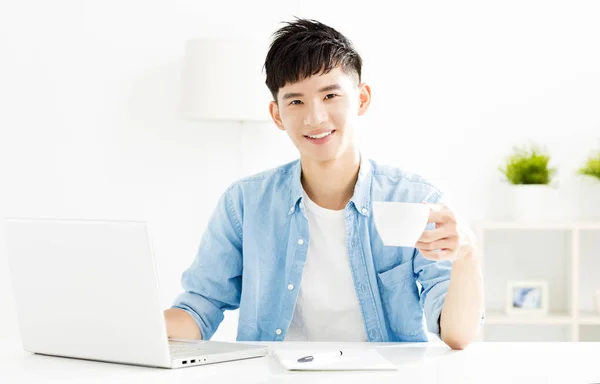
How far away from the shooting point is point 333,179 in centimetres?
195

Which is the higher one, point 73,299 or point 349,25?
point 349,25

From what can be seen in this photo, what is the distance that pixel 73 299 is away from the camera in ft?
4.46

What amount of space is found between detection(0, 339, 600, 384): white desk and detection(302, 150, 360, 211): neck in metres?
0.51

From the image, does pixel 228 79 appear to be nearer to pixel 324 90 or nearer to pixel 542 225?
pixel 324 90

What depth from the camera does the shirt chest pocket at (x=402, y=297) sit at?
184 centimetres

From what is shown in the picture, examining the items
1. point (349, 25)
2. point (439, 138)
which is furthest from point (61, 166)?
point (439, 138)

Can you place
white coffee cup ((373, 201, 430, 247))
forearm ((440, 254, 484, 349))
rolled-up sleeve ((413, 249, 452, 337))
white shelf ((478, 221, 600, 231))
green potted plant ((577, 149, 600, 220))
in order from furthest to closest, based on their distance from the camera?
green potted plant ((577, 149, 600, 220)), white shelf ((478, 221, 600, 231)), rolled-up sleeve ((413, 249, 452, 337)), forearm ((440, 254, 484, 349)), white coffee cup ((373, 201, 430, 247))

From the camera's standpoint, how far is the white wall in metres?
3.45

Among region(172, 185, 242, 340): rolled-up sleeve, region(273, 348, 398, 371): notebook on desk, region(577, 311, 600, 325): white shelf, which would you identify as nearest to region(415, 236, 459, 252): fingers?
region(273, 348, 398, 371): notebook on desk

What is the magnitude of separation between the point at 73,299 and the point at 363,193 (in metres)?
0.80

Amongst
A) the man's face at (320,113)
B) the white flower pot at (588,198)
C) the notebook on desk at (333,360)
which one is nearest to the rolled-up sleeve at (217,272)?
the man's face at (320,113)

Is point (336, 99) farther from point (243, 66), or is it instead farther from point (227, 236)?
point (243, 66)

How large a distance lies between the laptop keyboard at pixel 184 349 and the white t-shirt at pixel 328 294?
0.40m

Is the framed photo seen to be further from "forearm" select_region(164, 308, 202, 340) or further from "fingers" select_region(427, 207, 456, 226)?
"fingers" select_region(427, 207, 456, 226)
